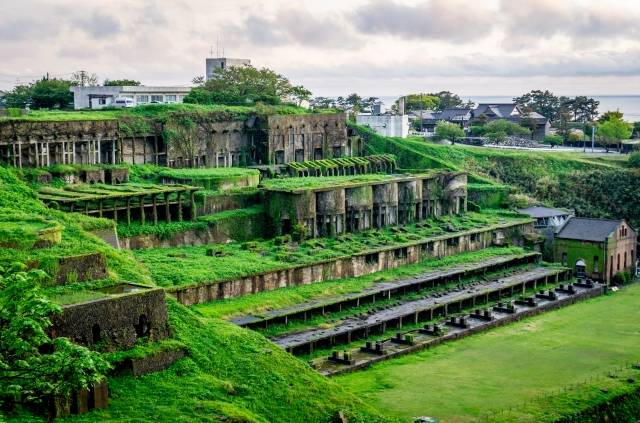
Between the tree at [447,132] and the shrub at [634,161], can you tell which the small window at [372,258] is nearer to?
the shrub at [634,161]

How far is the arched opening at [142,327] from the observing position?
30802 mm

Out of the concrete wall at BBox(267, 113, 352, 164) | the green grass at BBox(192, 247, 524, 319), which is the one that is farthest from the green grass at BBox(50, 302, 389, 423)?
→ the concrete wall at BBox(267, 113, 352, 164)

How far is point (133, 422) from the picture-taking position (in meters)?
26.3

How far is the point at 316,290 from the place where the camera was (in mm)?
48281

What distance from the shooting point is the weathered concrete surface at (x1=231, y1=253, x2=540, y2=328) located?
141 feet

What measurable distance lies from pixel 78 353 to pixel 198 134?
4597 centimetres

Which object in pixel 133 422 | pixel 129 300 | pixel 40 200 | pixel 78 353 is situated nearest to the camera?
pixel 78 353

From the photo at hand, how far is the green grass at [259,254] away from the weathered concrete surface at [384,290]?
3087 mm

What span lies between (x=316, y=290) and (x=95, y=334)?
20.2 meters

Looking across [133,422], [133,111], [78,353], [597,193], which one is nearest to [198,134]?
[133,111]

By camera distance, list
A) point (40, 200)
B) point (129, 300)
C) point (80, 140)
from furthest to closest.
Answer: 1. point (80, 140)
2. point (40, 200)
3. point (129, 300)

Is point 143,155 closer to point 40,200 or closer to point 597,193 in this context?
point 40,200

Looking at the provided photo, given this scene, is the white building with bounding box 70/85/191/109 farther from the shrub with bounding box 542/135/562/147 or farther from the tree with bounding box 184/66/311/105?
the shrub with bounding box 542/135/562/147

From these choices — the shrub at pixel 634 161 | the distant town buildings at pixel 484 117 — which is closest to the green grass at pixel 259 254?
the shrub at pixel 634 161
